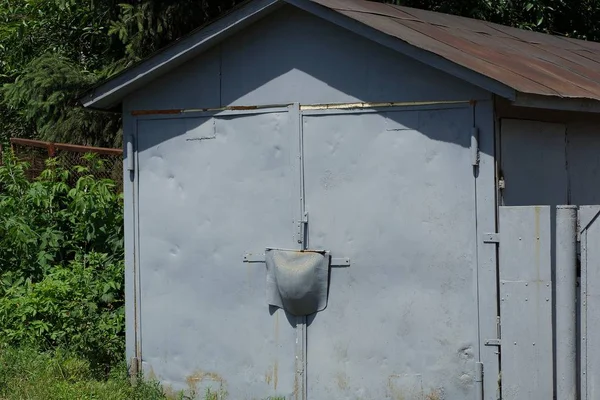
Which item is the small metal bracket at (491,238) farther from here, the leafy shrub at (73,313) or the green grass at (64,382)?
the leafy shrub at (73,313)

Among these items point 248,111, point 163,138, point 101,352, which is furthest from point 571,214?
point 101,352

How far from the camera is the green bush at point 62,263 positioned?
8703 mm

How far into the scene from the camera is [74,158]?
11.3m

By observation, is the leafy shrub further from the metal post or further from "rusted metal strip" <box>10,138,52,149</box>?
the metal post

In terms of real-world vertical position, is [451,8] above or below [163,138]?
above

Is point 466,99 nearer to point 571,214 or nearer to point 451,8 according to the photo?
point 571,214

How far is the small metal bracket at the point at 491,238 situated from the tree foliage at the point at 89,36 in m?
7.71

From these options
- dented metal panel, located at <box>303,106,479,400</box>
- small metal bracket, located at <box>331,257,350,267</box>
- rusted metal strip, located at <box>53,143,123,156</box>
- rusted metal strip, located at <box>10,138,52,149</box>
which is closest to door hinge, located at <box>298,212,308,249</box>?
dented metal panel, located at <box>303,106,479,400</box>

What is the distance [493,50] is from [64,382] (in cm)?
422

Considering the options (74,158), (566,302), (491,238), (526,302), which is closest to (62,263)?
(74,158)

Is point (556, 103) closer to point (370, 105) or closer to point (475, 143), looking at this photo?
point (475, 143)

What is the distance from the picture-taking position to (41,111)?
46.5 feet

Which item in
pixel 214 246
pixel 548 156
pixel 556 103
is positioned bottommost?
pixel 214 246

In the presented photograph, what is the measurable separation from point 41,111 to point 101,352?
21.5ft
